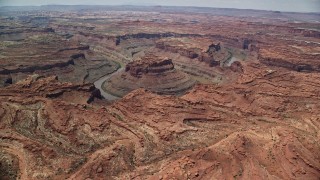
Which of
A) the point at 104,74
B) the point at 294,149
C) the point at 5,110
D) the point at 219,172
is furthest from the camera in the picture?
the point at 104,74

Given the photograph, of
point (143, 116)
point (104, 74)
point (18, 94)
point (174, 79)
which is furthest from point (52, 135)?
point (104, 74)

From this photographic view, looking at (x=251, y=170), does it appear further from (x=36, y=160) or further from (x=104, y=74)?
(x=104, y=74)

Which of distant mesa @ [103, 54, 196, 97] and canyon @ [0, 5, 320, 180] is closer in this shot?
canyon @ [0, 5, 320, 180]

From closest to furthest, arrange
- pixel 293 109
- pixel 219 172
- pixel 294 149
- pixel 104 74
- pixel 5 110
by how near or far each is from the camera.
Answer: pixel 219 172
pixel 294 149
pixel 5 110
pixel 293 109
pixel 104 74

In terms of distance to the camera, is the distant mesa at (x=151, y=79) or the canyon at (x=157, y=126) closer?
the canyon at (x=157, y=126)

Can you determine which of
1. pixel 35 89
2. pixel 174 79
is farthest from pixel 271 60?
pixel 35 89

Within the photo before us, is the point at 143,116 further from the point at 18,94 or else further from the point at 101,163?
the point at 18,94

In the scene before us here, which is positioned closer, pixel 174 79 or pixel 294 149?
pixel 294 149
